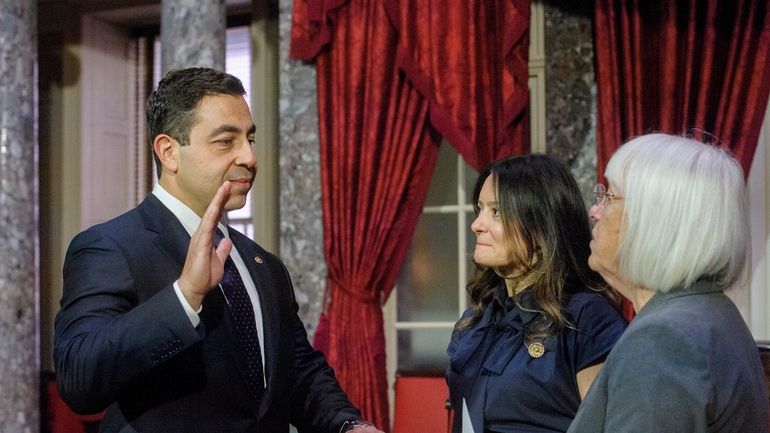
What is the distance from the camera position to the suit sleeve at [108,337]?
6.17 ft

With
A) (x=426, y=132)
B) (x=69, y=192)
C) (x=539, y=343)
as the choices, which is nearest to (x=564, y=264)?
(x=539, y=343)

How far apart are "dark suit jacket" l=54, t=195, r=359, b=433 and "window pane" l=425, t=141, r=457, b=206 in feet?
10.2

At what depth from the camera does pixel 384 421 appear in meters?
5.02

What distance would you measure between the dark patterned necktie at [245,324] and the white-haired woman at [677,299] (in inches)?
34.2

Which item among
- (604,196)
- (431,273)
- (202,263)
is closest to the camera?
(604,196)

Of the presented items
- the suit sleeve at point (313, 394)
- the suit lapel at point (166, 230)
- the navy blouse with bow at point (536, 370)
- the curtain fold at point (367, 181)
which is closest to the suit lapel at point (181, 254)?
the suit lapel at point (166, 230)

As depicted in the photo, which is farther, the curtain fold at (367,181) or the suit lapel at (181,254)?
the curtain fold at (367,181)

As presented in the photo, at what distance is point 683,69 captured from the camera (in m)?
4.70

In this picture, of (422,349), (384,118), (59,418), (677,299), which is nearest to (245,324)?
(677,299)

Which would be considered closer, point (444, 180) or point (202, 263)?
point (202, 263)

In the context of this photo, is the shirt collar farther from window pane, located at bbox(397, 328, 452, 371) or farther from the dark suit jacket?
window pane, located at bbox(397, 328, 452, 371)

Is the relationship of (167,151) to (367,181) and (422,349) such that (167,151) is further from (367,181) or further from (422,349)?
(422,349)

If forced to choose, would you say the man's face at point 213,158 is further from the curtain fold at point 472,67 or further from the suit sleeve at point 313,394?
the curtain fold at point 472,67

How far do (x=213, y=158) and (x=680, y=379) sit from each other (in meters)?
1.19
